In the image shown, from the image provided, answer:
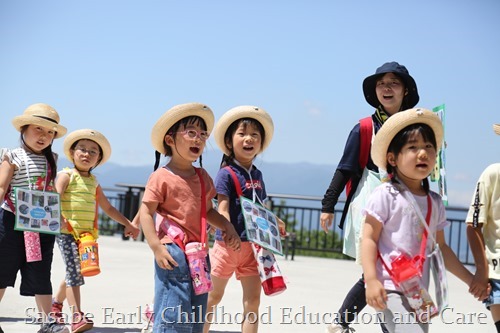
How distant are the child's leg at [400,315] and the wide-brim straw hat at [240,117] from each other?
1.87m

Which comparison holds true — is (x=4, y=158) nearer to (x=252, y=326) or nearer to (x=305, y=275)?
(x=252, y=326)

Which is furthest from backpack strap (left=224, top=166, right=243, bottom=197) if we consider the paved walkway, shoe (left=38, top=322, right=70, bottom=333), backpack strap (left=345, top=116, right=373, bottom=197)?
shoe (left=38, top=322, right=70, bottom=333)

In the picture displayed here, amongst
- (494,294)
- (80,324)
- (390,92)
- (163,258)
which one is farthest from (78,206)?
(494,294)

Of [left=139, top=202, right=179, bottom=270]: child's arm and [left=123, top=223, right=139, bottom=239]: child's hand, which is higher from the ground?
[left=139, top=202, right=179, bottom=270]: child's arm

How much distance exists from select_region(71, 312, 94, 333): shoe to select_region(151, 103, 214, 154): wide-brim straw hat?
187 cm

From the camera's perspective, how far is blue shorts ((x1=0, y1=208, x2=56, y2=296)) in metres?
5.24

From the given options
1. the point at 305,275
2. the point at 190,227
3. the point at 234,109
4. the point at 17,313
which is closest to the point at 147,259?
the point at 305,275

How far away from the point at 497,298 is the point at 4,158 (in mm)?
3401

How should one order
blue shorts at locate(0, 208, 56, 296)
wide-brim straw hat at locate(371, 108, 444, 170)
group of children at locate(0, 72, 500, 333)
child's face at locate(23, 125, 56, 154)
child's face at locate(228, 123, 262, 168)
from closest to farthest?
group of children at locate(0, 72, 500, 333) → wide-brim straw hat at locate(371, 108, 444, 170) → child's face at locate(228, 123, 262, 168) → blue shorts at locate(0, 208, 56, 296) → child's face at locate(23, 125, 56, 154)

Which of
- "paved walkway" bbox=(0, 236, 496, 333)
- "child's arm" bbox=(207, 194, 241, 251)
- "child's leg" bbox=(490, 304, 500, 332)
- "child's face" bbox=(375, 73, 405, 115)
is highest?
"child's face" bbox=(375, 73, 405, 115)

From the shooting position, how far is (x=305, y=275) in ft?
35.8

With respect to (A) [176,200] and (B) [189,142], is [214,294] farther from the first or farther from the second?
(B) [189,142]

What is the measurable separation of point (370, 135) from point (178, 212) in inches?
61.3

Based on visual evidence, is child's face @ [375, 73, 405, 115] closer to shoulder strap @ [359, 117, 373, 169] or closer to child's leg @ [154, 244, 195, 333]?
shoulder strap @ [359, 117, 373, 169]
